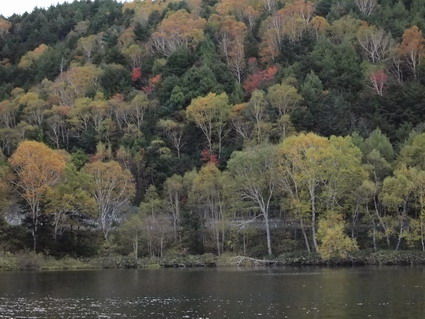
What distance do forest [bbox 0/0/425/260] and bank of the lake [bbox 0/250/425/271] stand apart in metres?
1.35

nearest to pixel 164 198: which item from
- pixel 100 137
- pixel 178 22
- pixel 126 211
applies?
pixel 126 211

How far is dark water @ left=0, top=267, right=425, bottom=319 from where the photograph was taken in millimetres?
32156

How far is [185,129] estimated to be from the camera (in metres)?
94.8

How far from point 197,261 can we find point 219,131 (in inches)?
1136

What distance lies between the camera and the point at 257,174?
65.5 m

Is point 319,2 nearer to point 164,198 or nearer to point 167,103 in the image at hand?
point 167,103

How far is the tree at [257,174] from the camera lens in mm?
65000

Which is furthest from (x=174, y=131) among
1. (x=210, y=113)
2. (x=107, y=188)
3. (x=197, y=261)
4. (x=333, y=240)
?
(x=333, y=240)

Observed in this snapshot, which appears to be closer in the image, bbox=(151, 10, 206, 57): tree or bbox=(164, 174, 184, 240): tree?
bbox=(164, 174, 184, 240): tree

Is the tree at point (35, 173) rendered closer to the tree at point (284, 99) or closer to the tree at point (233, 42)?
the tree at point (284, 99)

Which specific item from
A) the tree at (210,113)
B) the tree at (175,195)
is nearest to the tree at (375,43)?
the tree at (210,113)

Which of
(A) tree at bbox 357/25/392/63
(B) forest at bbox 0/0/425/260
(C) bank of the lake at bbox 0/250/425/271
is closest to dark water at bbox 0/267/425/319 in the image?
(C) bank of the lake at bbox 0/250/425/271

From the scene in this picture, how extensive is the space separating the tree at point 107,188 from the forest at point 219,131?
0.22 meters

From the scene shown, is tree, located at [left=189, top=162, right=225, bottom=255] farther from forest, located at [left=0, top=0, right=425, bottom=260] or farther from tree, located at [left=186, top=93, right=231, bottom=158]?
tree, located at [left=186, top=93, right=231, bottom=158]
